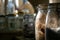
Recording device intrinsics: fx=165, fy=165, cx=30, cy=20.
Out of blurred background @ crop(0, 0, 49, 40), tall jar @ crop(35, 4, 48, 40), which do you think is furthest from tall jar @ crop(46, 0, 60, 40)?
blurred background @ crop(0, 0, 49, 40)

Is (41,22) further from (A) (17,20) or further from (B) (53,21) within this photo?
(A) (17,20)

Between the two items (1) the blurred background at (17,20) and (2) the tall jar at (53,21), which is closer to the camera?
(2) the tall jar at (53,21)

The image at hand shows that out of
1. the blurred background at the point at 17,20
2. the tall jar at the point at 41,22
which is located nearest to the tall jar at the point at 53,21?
the tall jar at the point at 41,22

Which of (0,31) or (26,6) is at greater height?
(26,6)

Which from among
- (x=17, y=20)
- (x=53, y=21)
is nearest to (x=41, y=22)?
(x=53, y=21)

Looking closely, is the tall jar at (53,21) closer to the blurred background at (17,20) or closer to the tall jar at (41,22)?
the tall jar at (41,22)

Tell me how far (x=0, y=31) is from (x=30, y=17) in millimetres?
199

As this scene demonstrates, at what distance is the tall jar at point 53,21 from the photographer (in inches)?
18.0

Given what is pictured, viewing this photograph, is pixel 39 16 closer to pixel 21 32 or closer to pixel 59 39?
pixel 59 39

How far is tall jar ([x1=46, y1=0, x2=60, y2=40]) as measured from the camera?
A: 0.46 metres

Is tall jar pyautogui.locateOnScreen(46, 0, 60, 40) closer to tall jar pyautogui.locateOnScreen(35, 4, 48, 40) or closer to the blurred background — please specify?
tall jar pyautogui.locateOnScreen(35, 4, 48, 40)

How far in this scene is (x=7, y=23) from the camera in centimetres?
91

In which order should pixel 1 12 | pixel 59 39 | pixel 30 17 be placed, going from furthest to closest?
pixel 1 12, pixel 30 17, pixel 59 39

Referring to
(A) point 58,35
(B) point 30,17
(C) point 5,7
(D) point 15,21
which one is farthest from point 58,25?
(C) point 5,7
